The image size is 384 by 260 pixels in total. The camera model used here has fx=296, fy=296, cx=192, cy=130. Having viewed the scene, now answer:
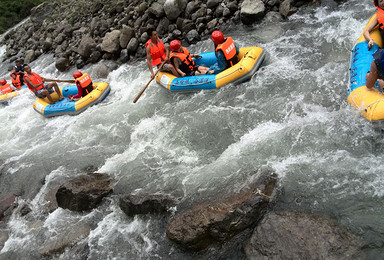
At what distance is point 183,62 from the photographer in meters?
7.05

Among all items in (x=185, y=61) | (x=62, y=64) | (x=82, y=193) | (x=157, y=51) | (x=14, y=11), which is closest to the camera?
(x=82, y=193)

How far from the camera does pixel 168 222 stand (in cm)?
419

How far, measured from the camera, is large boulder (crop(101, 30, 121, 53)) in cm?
1033

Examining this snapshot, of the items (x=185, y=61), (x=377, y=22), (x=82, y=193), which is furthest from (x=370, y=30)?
(x=82, y=193)

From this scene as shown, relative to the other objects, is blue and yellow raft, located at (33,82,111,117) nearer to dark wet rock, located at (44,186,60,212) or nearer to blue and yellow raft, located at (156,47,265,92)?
blue and yellow raft, located at (156,47,265,92)

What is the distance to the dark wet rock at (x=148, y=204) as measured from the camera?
4.35 meters

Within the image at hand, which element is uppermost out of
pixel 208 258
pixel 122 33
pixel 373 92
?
pixel 122 33

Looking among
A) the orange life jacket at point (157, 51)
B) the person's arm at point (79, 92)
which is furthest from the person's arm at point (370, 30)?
the person's arm at point (79, 92)

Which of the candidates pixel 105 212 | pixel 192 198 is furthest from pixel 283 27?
pixel 105 212

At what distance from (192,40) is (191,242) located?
7053mm

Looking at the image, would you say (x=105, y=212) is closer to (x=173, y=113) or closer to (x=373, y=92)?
(x=173, y=113)

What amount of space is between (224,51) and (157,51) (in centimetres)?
227

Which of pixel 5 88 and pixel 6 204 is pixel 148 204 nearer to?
pixel 6 204

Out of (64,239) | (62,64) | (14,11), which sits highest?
(14,11)
